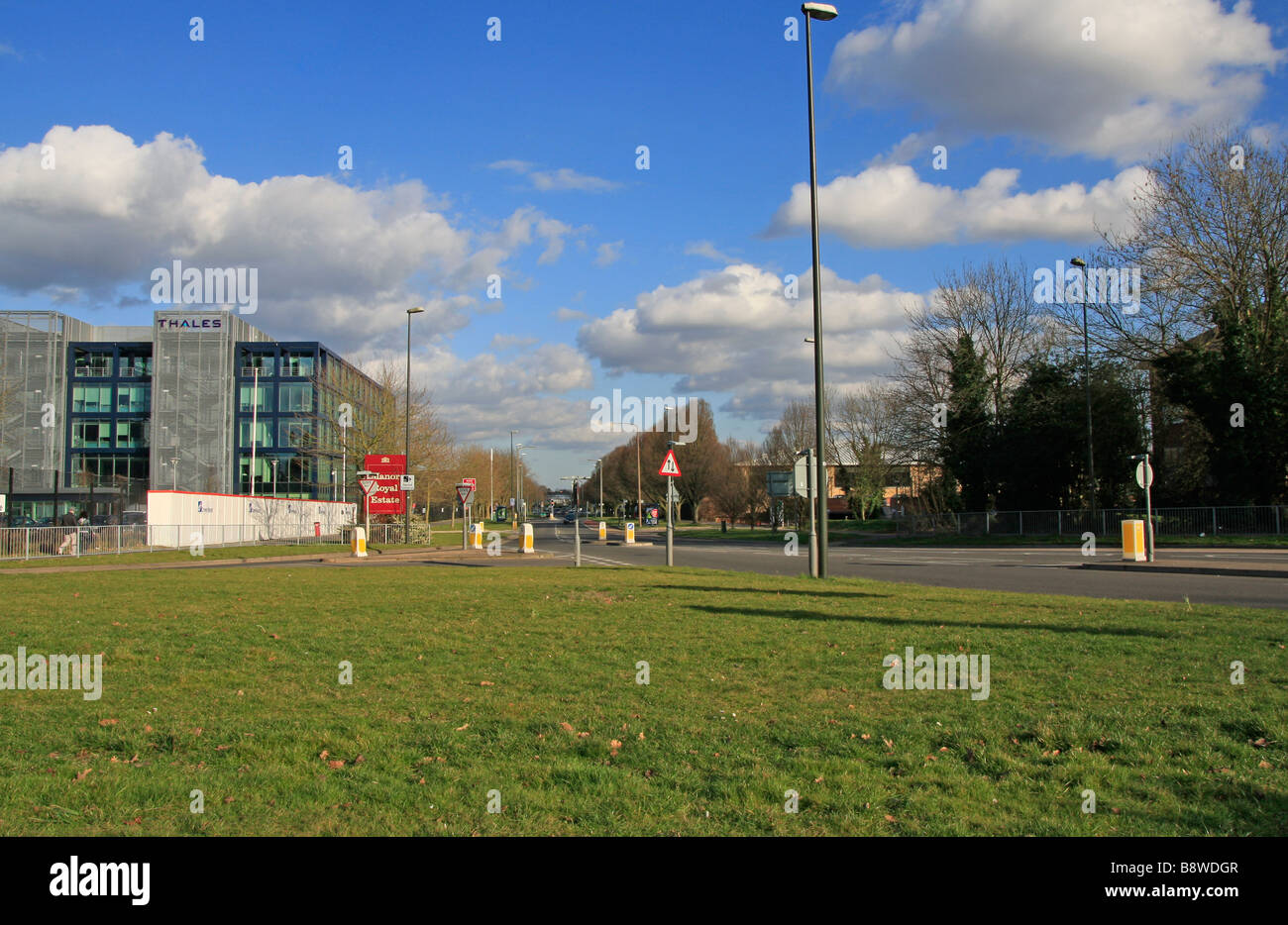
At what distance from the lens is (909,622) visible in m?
10.8

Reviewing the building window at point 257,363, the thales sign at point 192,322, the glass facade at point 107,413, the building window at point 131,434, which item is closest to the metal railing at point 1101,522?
the building window at point 257,363

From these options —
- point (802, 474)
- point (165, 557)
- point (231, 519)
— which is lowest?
point (165, 557)

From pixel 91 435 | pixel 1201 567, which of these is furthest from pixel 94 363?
pixel 1201 567

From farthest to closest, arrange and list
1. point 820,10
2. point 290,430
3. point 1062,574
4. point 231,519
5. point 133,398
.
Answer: point 290,430 < point 133,398 < point 231,519 < point 1062,574 < point 820,10

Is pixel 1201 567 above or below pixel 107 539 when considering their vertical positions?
below

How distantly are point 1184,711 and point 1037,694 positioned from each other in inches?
38.0

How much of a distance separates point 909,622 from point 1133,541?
17.4 metres

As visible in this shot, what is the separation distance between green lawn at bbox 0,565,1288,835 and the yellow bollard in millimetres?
14639

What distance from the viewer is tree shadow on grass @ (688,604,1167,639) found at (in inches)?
381

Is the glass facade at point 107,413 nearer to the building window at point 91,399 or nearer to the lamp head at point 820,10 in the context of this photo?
the building window at point 91,399

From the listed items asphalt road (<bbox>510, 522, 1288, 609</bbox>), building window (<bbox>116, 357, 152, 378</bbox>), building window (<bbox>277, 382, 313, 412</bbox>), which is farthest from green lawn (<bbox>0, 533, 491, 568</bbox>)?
building window (<bbox>116, 357, 152, 378</bbox>)

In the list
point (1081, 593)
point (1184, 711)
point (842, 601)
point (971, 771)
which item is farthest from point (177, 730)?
point (1081, 593)

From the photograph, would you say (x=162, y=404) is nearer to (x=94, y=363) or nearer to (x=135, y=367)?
(x=135, y=367)
